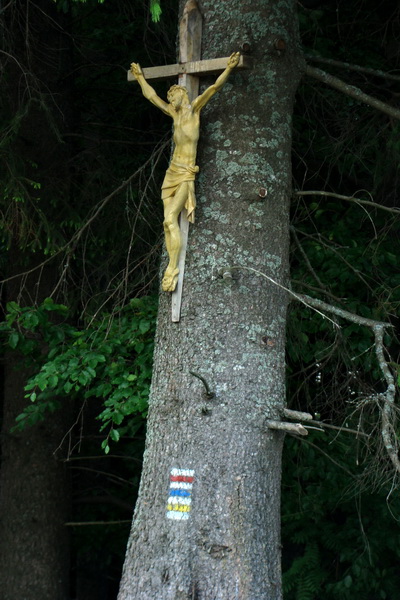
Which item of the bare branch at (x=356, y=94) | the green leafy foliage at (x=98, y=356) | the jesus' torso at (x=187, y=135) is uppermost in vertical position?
the bare branch at (x=356, y=94)

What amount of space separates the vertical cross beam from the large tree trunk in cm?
5

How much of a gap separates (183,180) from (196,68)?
68 centimetres

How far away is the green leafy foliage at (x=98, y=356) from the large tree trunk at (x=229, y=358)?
1617mm

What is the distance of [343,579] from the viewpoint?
873 centimetres

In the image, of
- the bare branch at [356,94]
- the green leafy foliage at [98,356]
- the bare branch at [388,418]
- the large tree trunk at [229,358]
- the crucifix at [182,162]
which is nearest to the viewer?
the large tree trunk at [229,358]

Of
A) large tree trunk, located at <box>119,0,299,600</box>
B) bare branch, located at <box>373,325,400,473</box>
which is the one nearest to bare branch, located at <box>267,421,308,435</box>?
large tree trunk, located at <box>119,0,299,600</box>

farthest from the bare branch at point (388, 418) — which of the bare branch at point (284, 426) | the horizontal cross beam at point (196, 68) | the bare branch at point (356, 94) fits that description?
the horizontal cross beam at point (196, 68)

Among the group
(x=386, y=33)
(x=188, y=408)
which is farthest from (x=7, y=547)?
(x=386, y=33)

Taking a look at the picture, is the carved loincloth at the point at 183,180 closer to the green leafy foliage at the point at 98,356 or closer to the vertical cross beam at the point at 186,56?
the vertical cross beam at the point at 186,56

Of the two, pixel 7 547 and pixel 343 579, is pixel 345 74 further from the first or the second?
pixel 7 547

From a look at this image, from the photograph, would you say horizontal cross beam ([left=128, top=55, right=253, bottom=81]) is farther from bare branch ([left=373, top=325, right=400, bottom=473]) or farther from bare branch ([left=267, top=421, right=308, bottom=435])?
bare branch ([left=267, top=421, right=308, bottom=435])

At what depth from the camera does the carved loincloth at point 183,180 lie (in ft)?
18.5

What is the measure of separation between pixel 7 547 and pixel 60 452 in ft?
3.18

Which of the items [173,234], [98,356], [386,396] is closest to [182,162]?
[173,234]
